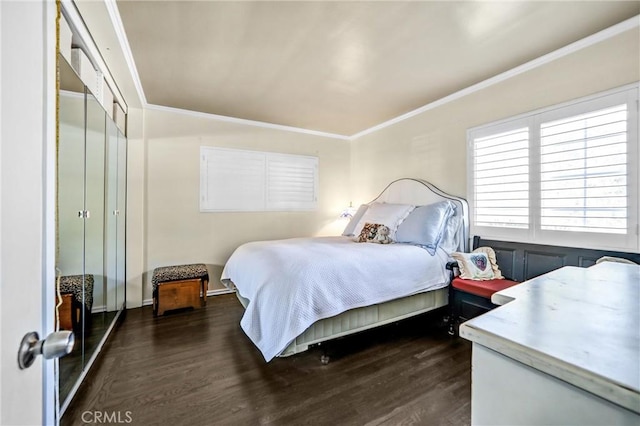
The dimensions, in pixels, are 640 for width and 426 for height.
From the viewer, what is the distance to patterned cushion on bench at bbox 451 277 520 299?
2283 mm

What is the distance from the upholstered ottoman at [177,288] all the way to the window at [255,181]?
934 mm

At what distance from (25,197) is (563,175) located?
123 inches

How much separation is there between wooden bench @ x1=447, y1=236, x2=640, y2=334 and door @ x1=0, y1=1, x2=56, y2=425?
261cm

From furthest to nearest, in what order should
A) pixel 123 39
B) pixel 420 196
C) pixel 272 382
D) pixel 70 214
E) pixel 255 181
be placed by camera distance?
pixel 255 181 → pixel 420 196 → pixel 123 39 → pixel 272 382 → pixel 70 214

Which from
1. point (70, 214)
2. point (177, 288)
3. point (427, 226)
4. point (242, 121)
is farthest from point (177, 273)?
point (427, 226)

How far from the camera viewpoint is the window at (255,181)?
150 inches

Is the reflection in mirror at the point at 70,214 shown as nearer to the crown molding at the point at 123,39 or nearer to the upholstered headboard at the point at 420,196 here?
the crown molding at the point at 123,39

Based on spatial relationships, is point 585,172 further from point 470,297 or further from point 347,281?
point 347,281

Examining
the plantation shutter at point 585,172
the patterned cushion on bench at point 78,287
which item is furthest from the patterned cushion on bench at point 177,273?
the plantation shutter at point 585,172

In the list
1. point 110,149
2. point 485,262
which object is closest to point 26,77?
point 110,149

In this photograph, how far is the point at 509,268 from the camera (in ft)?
8.66

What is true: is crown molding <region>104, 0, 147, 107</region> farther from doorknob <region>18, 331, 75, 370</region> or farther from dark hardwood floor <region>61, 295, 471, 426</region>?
dark hardwood floor <region>61, 295, 471, 426</region>

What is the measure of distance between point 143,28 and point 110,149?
45.7 inches

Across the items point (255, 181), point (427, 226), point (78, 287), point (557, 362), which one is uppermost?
point (255, 181)
